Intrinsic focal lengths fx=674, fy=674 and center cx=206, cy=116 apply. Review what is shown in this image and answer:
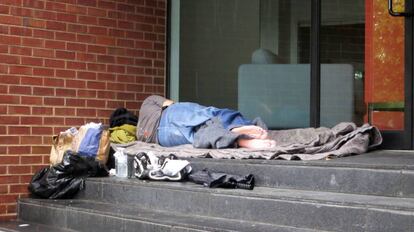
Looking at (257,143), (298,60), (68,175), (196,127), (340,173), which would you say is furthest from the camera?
(298,60)

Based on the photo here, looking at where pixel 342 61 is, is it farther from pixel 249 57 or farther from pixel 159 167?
pixel 159 167

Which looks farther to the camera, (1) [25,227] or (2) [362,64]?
(2) [362,64]

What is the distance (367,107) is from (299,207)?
7.47ft

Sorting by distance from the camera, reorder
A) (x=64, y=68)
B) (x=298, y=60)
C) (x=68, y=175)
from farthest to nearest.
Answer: (x=64, y=68)
(x=298, y=60)
(x=68, y=175)

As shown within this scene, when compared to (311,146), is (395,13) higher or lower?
higher

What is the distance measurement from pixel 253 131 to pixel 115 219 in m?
1.63

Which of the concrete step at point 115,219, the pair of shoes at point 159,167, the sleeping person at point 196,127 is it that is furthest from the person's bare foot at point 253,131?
the concrete step at point 115,219

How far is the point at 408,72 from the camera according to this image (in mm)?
6012

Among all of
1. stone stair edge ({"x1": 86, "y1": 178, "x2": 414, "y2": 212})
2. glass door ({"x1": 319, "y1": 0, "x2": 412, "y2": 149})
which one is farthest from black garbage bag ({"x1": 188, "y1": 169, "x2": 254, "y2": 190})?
glass door ({"x1": 319, "y1": 0, "x2": 412, "y2": 149})

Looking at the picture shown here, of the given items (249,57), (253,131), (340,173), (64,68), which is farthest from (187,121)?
(340,173)

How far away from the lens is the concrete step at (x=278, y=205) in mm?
3945

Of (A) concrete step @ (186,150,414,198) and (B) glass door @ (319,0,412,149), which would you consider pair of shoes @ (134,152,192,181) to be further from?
(B) glass door @ (319,0,412,149)

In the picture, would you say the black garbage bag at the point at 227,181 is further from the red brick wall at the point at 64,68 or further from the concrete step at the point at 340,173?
the red brick wall at the point at 64,68

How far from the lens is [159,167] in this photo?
19.1ft
